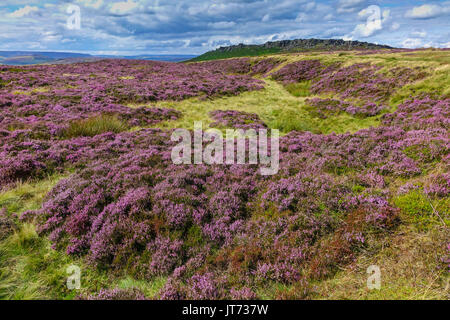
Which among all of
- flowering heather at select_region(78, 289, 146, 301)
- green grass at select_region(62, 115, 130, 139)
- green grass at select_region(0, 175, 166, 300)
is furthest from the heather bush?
green grass at select_region(62, 115, 130, 139)

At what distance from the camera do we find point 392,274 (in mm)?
4195

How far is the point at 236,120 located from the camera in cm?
1830

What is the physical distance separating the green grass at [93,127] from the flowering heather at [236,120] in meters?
7.04

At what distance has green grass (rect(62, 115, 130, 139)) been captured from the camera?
13.5m

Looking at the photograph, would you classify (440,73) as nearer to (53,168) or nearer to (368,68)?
(368,68)

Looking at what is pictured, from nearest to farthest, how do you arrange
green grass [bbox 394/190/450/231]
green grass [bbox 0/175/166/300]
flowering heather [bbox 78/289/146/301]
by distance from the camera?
flowering heather [bbox 78/289/146/301] < green grass [bbox 0/175/166/300] < green grass [bbox 394/190/450/231]

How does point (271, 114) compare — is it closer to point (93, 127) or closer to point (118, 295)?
point (93, 127)

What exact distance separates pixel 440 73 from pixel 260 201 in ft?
76.9
